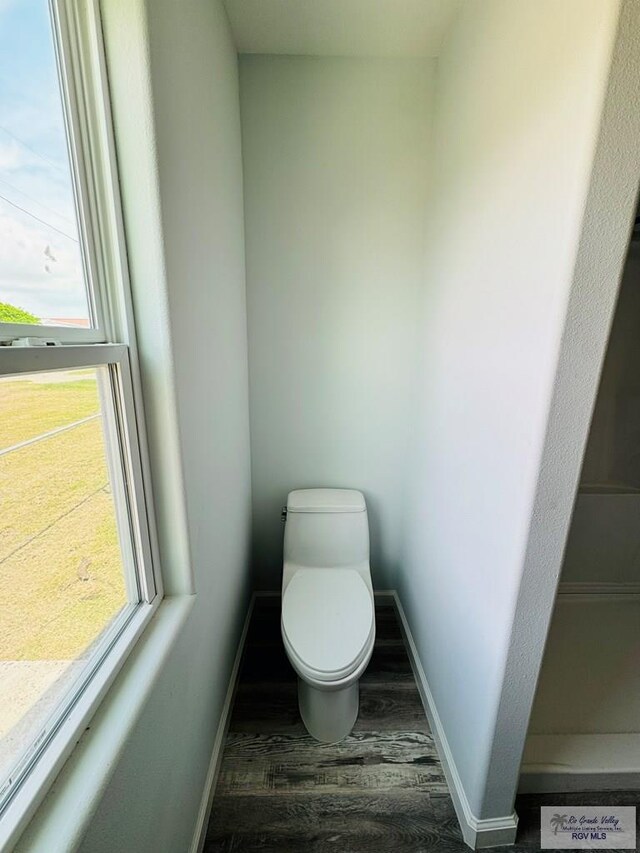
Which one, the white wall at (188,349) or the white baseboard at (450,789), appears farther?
the white baseboard at (450,789)

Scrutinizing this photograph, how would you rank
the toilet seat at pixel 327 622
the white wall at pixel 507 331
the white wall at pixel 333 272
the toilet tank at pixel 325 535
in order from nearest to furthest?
the white wall at pixel 507 331
the toilet seat at pixel 327 622
the white wall at pixel 333 272
the toilet tank at pixel 325 535

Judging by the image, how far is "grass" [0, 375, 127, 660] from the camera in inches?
21.4

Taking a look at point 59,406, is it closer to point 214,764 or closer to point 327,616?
point 327,616

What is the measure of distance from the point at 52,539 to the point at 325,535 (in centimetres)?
120

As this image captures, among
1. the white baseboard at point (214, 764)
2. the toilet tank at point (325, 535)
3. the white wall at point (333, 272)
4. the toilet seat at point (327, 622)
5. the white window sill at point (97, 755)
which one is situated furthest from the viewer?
the toilet tank at point (325, 535)

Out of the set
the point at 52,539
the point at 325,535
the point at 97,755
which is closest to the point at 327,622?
the point at 325,535

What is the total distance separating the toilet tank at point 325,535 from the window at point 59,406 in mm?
868

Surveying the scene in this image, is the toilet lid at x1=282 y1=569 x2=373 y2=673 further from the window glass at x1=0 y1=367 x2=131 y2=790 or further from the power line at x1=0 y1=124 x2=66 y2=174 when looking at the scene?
the power line at x1=0 y1=124 x2=66 y2=174

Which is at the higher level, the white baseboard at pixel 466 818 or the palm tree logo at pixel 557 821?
the white baseboard at pixel 466 818

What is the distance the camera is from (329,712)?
130cm

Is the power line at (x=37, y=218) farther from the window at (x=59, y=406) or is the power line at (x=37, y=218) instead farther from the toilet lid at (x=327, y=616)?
the toilet lid at (x=327, y=616)

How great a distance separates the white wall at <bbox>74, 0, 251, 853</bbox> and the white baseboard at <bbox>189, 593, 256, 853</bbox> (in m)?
0.05

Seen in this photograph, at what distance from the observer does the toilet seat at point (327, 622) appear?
1207 mm

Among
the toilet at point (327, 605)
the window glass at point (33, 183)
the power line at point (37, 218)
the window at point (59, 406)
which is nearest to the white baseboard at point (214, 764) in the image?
the toilet at point (327, 605)
